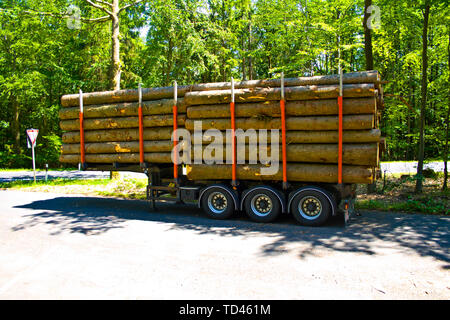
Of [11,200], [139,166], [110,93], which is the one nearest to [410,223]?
[139,166]

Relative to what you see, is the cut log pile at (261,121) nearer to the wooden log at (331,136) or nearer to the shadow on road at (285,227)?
the wooden log at (331,136)

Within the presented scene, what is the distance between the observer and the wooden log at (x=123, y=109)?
9.84m

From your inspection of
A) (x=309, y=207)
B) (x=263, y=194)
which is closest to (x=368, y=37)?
(x=309, y=207)

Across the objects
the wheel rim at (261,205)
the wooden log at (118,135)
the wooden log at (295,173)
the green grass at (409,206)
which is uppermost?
the wooden log at (118,135)

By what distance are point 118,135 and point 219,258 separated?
618 cm

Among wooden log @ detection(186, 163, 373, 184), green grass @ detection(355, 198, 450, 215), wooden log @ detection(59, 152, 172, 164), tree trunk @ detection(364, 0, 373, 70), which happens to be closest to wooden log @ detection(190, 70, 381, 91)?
wooden log @ detection(186, 163, 373, 184)

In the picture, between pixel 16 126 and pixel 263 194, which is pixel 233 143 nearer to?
pixel 263 194

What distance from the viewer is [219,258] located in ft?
19.4

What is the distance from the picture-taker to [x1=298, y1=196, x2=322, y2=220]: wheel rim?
8156 mm

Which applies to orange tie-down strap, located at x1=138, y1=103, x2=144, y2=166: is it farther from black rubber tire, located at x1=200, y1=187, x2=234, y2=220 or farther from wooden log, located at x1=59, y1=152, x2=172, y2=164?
black rubber tire, located at x1=200, y1=187, x2=234, y2=220

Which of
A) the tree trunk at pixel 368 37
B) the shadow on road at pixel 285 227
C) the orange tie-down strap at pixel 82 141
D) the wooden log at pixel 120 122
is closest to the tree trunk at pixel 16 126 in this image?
the shadow on road at pixel 285 227

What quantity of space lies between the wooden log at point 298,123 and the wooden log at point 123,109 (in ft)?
2.77

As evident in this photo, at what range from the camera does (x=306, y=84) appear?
336 inches

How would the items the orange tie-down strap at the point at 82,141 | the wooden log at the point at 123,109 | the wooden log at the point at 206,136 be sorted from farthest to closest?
the orange tie-down strap at the point at 82,141 < the wooden log at the point at 123,109 < the wooden log at the point at 206,136
